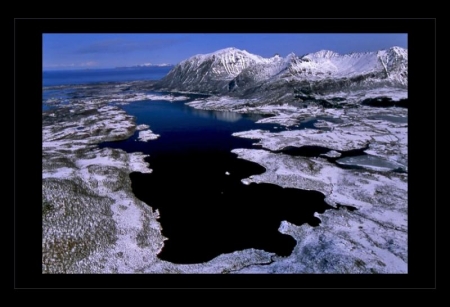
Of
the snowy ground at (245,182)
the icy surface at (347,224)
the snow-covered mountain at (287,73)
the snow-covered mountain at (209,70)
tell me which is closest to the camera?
the icy surface at (347,224)

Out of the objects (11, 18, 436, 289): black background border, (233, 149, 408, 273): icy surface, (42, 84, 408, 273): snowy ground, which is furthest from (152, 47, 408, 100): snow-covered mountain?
(11, 18, 436, 289): black background border

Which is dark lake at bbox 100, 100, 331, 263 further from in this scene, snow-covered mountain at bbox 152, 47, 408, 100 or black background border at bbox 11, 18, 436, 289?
snow-covered mountain at bbox 152, 47, 408, 100
